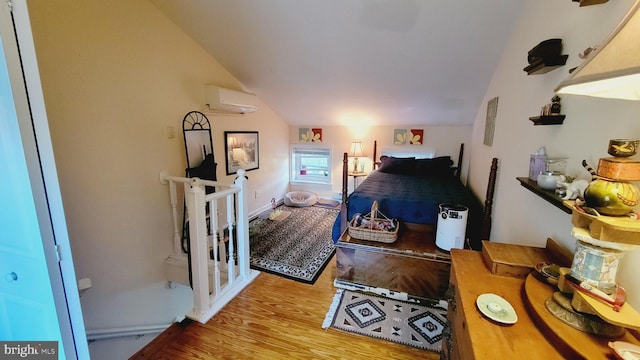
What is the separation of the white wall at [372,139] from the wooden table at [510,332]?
3.52 meters

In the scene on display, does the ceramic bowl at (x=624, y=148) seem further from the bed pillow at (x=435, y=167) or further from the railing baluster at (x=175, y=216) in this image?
the bed pillow at (x=435, y=167)

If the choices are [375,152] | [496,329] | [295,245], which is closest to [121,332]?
[295,245]

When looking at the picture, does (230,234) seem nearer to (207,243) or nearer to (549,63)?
(207,243)

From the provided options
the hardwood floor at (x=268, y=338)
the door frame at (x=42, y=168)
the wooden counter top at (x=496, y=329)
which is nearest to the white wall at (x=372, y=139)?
the hardwood floor at (x=268, y=338)

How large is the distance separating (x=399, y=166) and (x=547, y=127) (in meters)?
2.80

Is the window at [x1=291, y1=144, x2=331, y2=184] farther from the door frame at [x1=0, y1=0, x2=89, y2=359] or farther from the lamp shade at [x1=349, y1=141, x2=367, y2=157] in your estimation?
the door frame at [x1=0, y1=0, x2=89, y2=359]

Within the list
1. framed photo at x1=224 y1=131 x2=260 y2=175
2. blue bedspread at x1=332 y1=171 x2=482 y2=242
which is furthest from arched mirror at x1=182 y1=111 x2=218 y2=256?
blue bedspread at x1=332 y1=171 x2=482 y2=242

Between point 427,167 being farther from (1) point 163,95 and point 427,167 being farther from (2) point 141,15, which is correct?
(2) point 141,15

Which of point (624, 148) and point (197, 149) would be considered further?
point (197, 149)

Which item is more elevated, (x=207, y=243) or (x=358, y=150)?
(x=358, y=150)

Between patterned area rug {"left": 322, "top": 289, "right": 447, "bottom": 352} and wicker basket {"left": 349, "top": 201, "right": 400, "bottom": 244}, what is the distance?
49 cm

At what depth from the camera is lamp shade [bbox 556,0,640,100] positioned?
1.69ft

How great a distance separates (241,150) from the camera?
3.83 metres

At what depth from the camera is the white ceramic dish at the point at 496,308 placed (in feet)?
2.68
